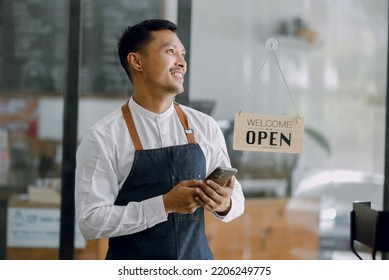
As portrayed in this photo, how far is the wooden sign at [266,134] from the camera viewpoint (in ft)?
7.61

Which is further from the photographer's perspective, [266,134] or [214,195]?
[266,134]

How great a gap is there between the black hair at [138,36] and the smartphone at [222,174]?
0.46 m

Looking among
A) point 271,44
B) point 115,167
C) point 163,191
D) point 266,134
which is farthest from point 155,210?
point 271,44

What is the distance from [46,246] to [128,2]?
3.64ft

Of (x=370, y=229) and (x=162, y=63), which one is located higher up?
(x=162, y=63)

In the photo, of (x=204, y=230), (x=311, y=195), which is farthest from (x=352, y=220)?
(x=204, y=230)

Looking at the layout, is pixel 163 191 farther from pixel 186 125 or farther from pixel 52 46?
pixel 52 46

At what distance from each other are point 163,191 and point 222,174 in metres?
0.23

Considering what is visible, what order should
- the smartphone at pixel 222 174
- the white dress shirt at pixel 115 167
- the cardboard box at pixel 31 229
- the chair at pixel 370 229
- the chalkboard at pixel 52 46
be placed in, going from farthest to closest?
the cardboard box at pixel 31 229 < the chalkboard at pixel 52 46 < the chair at pixel 370 229 < the white dress shirt at pixel 115 167 < the smartphone at pixel 222 174

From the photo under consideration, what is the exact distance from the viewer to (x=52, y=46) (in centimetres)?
317

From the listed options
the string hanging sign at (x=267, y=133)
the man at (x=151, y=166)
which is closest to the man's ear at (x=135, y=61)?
the man at (x=151, y=166)

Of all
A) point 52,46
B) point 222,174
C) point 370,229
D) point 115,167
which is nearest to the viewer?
point 222,174

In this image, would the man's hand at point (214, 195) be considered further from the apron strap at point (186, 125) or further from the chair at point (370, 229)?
the chair at point (370, 229)

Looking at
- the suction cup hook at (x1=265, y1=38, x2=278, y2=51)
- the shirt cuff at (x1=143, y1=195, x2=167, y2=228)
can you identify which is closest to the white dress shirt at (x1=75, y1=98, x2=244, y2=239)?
the shirt cuff at (x1=143, y1=195, x2=167, y2=228)
